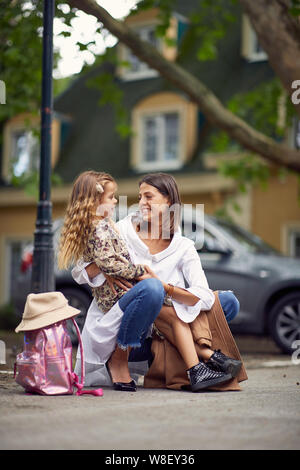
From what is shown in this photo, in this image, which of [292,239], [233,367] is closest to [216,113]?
[233,367]

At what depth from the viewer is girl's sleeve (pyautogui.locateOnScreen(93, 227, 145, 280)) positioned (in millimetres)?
5211

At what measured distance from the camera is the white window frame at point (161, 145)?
797 inches

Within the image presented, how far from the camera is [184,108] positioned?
20.3 metres

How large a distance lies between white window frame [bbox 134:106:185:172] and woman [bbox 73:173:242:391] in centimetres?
1457

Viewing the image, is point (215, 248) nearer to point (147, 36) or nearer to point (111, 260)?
point (111, 260)

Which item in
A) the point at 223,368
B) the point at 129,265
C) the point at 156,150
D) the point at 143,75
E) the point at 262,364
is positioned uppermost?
the point at 143,75

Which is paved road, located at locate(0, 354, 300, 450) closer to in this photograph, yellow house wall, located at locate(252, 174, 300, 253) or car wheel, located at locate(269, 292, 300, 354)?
car wheel, located at locate(269, 292, 300, 354)

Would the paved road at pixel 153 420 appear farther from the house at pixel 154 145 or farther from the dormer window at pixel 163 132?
the dormer window at pixel 163 132

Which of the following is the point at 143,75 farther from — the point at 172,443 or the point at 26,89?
the point at 172,443

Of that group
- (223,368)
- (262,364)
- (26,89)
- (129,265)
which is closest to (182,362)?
(223,368)

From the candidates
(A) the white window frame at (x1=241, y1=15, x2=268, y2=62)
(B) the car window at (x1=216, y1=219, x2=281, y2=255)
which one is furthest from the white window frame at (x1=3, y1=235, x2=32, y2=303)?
(B) the car window at (x1=216, y1=219, x2=281, y2=255)

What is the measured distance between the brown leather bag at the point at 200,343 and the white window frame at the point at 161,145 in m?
14.8

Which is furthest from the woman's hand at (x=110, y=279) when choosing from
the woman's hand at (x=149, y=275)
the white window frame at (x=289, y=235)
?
the white window frame at (x=289, y=235)

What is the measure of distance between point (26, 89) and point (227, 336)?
8.43m
